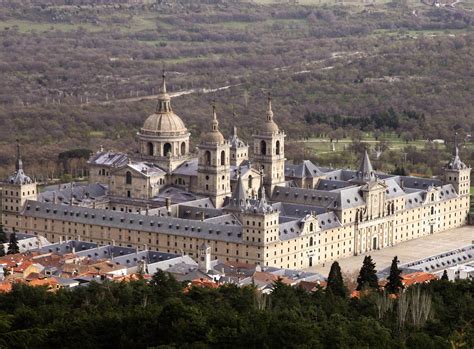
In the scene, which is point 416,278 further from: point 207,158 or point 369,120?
point 369,120

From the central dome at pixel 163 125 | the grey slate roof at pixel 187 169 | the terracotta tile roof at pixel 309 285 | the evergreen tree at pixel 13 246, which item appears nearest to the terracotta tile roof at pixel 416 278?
the terracotta tile roof at pixel 309 285

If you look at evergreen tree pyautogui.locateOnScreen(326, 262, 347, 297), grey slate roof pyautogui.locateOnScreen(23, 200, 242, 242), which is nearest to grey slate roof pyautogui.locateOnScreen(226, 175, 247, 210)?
grey slate roof pyautogui.locateOnScreen(23, 200, 242, 242)

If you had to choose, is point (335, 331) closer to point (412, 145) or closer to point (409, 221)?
point (409, 221)

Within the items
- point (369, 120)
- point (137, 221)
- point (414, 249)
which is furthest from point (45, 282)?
point (369, 120)

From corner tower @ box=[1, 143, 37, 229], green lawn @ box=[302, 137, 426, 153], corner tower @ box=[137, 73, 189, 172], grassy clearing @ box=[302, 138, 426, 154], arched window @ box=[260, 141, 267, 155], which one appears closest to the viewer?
corner tower @ box=[1, 143, 37, 229]

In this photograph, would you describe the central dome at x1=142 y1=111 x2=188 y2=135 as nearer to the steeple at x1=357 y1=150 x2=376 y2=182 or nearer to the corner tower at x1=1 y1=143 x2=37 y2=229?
the corner tower at x1=1 y1=143 x2=37 y2=229

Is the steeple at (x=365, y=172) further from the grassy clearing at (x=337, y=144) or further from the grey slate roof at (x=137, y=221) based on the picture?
the grassy clearing at (x=337, y=144)
